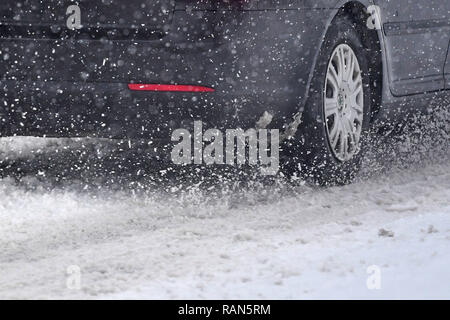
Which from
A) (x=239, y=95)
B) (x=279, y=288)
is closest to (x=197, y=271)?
(x=279, y=288)

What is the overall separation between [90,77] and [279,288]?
1805 mm

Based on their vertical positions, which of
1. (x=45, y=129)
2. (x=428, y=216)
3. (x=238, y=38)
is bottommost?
(x=428, y=216)

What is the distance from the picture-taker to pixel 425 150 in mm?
7492

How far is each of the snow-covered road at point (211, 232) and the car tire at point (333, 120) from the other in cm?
14

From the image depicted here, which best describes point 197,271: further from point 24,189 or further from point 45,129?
point 24,189

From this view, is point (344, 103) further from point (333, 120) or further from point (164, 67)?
point (164, 67)

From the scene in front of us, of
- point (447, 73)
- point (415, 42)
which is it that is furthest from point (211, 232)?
point (447, 73)

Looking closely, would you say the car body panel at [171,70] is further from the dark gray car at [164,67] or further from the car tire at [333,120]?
the car tire at [333,120]

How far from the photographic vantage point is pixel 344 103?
20.1 ft

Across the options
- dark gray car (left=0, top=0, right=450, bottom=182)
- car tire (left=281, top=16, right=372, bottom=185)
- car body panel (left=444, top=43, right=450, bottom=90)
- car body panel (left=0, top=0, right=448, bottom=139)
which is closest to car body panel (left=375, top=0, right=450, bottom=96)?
car body panel (left=444, top=43, right=450, bottom=90)

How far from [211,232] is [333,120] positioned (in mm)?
1245

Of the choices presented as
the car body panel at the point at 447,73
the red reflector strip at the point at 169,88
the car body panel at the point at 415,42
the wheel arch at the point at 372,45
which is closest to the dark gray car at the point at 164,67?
the red reflector strip at the point at 169,88

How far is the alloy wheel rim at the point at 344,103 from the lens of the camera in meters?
5.94

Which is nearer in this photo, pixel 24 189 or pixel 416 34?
pixel 24 189
